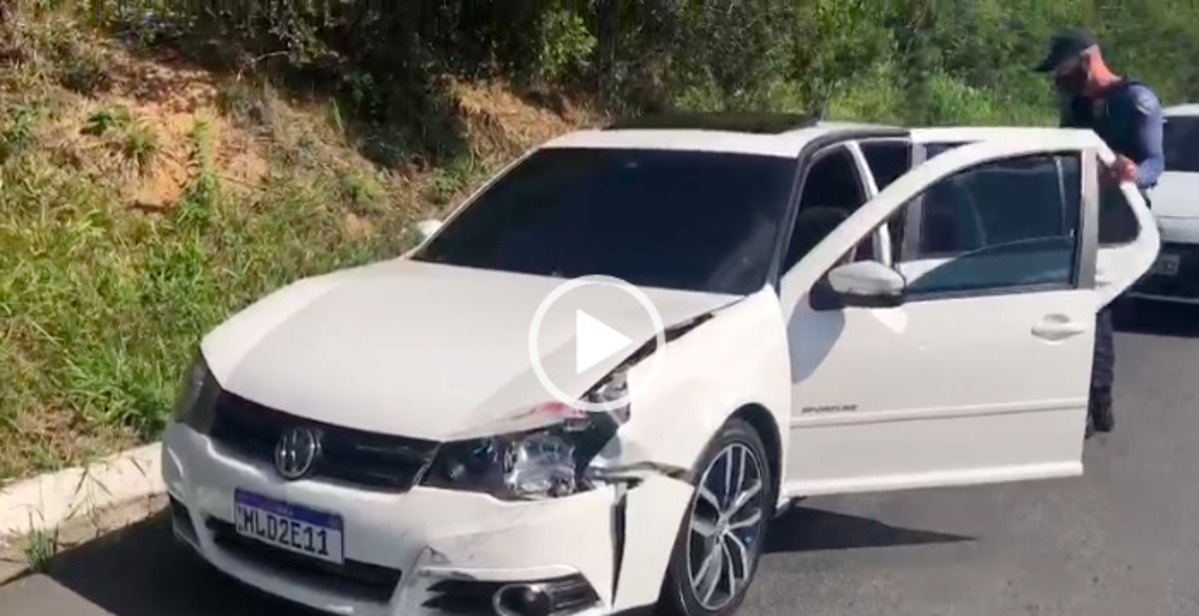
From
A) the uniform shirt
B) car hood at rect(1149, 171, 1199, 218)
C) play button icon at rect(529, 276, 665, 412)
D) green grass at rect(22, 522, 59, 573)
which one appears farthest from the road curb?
car hood at rect(1149, 171, 1199, 218)

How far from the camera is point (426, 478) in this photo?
152 inches

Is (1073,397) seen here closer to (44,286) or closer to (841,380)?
(841,380)

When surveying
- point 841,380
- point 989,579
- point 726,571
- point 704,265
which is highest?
point 704,265

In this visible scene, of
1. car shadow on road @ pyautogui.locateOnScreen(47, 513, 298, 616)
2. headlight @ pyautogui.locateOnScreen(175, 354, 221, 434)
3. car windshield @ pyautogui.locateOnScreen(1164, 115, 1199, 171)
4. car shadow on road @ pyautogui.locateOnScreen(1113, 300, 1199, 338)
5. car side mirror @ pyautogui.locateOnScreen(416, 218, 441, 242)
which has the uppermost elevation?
car side mirror @ pyautogui.locateOnScreen(416, 218, 441, 242)

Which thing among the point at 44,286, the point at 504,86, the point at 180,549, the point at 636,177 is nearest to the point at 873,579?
the point at 636,177

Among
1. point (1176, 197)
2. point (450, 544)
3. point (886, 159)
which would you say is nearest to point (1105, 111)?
point (886, 159)

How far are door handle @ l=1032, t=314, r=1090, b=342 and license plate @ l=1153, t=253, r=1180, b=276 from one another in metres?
4.41

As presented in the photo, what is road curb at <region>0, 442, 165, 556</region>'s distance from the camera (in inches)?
198

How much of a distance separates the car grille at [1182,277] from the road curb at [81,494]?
649 centimetres

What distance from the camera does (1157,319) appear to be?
973 cm

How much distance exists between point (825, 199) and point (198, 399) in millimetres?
2421

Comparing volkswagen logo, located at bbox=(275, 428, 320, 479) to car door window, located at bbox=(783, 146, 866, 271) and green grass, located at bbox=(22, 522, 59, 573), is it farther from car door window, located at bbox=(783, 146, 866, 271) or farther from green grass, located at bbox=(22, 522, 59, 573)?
car door window, located at bbox=(783, 146, 866, 271)

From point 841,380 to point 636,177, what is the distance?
1.16 metres

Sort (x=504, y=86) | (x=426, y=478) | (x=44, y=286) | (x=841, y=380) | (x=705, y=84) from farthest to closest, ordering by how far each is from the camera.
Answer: (x=705, y=84)
(x=504, y=86)
(x=44, y=286)
(x=841, y=380)
(x=426, y=478)
